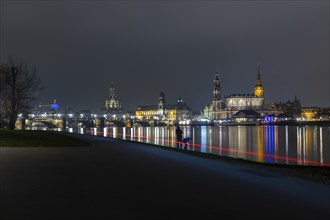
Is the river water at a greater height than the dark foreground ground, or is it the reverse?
the dark foreground ground

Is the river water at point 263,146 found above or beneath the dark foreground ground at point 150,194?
beneath

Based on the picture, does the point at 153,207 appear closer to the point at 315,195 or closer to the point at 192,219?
the point at 192,219

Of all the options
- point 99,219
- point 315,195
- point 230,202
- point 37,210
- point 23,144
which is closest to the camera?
point 99,219

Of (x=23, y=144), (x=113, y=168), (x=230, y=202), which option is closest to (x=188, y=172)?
(x=113, y=168)

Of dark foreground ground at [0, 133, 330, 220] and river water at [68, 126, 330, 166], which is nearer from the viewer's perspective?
dark foreground ground at [0, 133, 330, 220]

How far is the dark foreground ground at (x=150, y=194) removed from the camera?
279 inches

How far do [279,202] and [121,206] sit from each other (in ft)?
10.2

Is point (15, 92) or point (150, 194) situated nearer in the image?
point (150, 194)

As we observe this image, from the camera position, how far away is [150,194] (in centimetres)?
860

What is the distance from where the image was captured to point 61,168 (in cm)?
1238

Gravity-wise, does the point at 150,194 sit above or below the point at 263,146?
above

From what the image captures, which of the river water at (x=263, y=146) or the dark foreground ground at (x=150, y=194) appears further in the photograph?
the river water at (x=263, y=146)

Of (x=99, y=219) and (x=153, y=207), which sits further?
(x=153, y=207)

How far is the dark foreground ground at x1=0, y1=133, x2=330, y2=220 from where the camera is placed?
279 inches
